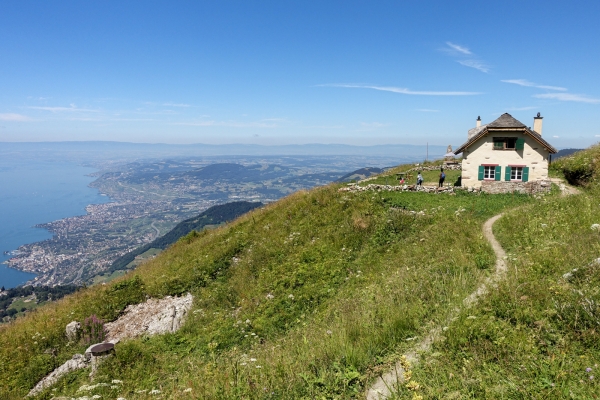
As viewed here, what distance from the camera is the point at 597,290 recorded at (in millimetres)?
5531

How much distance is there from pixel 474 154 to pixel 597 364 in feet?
81.4

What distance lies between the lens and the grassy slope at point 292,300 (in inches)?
244

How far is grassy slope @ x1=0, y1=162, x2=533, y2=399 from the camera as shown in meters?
6.20

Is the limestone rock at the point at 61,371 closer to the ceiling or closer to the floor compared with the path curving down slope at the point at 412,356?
closer to the floor

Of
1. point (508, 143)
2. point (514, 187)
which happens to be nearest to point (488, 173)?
point (514, 187)

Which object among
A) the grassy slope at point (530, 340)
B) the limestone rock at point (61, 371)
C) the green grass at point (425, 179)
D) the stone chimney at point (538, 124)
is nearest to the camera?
the grassy slope at point (530, 340)

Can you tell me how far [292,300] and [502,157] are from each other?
22781 millimetres

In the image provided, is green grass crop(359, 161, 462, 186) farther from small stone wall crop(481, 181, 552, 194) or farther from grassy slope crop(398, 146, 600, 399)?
grassy slope crop(398, 146, 600, 399)

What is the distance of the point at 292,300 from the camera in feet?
40.6

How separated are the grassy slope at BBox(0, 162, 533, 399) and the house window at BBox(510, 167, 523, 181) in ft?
15.0

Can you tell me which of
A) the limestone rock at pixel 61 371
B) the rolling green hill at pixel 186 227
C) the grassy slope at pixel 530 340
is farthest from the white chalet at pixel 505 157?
the rolling green hill at pixel 186 227

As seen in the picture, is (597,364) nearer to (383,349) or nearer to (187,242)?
(383,349)

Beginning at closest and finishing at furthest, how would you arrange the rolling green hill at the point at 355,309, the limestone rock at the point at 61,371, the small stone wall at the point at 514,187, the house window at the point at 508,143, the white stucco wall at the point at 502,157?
1. the rolling green hill at the point at 355,309
2. the limestone rock at the point at 61,371
3. the small stone wall at the point at 514,187
4. the white stucco wall at the point at 502,157
5. the house window at the point at 508,143

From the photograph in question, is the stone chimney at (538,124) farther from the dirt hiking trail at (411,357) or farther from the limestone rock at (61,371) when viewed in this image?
the limestone rock at (61,371)
